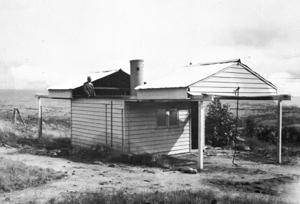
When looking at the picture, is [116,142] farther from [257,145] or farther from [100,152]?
[257,145]

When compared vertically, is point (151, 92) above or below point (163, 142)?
above

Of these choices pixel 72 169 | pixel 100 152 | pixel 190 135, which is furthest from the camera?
pixel 190 135

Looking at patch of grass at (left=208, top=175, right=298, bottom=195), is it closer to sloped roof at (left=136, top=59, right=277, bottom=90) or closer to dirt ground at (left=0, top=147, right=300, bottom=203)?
dirt ground at (left=0, top=147, right=300, bottom=203)

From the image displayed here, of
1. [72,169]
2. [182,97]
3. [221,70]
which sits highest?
[221,70]

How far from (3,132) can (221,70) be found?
13484 millimetres

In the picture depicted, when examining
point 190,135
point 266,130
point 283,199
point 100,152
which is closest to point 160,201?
point 283,199

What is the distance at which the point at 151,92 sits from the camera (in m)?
14.1

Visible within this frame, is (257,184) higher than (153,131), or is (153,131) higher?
(153,131)

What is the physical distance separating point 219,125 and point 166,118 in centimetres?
453

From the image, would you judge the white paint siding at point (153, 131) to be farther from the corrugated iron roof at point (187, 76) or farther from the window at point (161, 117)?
the corrugated iron roof at point (187, 76)

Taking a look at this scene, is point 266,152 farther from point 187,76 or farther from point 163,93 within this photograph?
point 163,93

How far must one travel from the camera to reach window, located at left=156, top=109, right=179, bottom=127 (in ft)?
55.9

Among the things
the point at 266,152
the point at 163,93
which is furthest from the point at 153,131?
the point at 266,152

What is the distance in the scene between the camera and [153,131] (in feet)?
54.8
